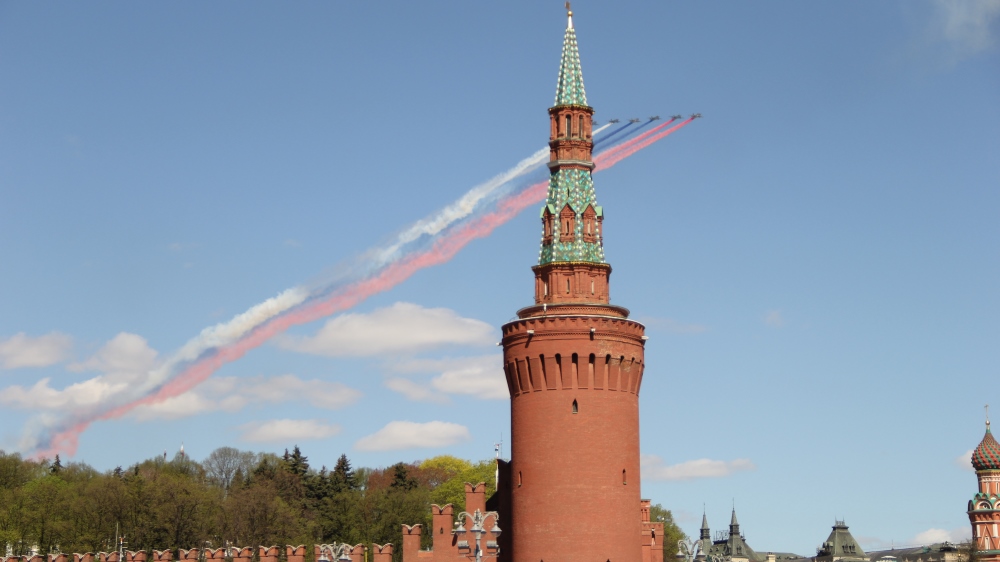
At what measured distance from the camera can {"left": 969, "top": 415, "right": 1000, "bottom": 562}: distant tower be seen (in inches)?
5118

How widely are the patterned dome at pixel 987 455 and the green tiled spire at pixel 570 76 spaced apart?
3019 inches

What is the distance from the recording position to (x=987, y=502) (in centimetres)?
13112

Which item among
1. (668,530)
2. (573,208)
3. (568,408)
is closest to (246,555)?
(568,408)

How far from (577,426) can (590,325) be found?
462 cm

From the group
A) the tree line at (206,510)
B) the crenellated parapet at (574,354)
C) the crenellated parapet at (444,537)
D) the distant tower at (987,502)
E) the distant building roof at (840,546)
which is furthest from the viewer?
the distant building roof at (840,546)

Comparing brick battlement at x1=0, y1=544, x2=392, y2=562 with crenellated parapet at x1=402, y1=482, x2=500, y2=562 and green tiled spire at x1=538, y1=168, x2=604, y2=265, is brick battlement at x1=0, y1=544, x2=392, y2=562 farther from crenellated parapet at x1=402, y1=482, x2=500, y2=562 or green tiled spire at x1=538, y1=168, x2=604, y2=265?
green tiled spire at x1=538, y1=168, x2=604, y2=265

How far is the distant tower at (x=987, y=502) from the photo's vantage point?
13000 cm

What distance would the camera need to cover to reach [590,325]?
2633 inches

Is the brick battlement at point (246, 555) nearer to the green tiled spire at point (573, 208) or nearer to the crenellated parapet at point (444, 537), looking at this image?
the crenellated parapet at point (444, 537)

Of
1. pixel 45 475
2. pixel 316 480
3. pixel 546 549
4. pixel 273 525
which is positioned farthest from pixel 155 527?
pixel 546 549

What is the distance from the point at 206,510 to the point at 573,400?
49662mm

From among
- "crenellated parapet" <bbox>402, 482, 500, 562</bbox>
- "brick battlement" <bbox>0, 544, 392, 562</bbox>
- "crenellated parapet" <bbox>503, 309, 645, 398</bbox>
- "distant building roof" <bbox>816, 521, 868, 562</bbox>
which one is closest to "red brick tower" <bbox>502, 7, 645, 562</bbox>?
"crenellated parapet" <bbox>503, 309, 645, 398</bbox>

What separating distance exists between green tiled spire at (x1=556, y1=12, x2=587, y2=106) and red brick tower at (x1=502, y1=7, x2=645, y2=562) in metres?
2.42

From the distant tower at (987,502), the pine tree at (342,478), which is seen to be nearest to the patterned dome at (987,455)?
the distant tower at (987,502)
